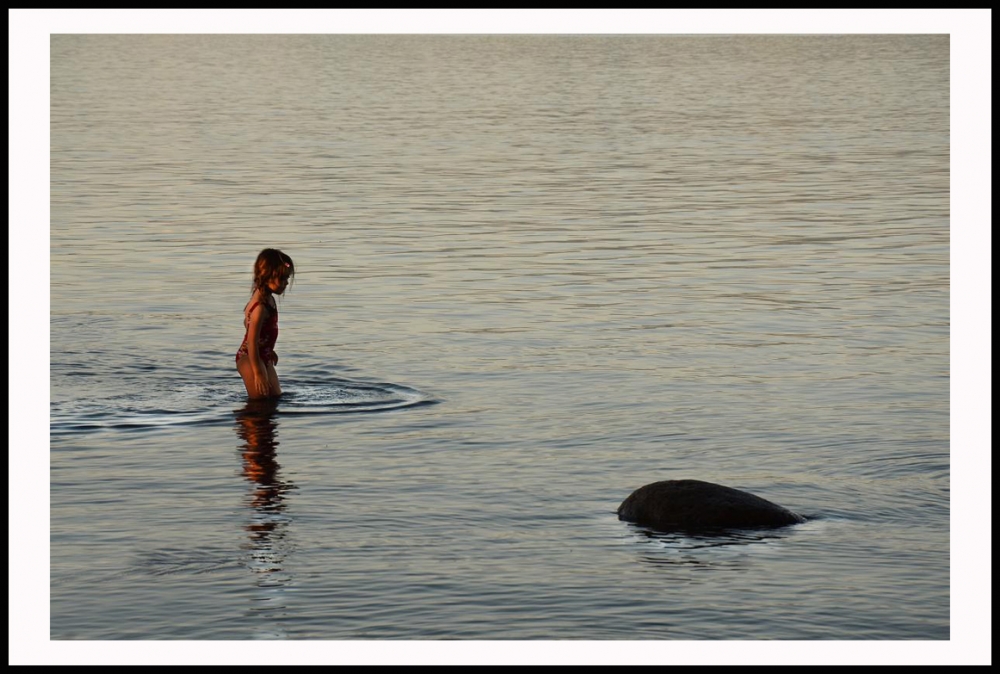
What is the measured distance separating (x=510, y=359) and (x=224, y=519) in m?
6.04

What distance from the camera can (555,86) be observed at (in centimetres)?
5925

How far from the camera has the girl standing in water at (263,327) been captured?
15719 millimetres

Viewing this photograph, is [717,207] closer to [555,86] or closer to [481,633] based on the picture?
[481,633]

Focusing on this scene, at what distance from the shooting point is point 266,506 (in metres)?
12.9

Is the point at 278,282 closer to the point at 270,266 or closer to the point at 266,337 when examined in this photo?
the point at 270,266

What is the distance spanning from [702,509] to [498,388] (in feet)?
16.1

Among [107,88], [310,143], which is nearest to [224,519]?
[310,143]

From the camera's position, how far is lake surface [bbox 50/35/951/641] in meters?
11.1

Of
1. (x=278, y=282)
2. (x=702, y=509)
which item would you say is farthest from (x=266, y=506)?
(x=278, y=282)

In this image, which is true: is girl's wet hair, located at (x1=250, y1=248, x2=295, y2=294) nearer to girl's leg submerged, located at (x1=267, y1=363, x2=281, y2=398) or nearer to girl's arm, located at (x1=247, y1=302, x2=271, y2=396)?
girl's arm, located at (x1=247, y1=302, x2=271, y2=396)

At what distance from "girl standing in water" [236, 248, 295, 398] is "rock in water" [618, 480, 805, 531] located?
14.9ft

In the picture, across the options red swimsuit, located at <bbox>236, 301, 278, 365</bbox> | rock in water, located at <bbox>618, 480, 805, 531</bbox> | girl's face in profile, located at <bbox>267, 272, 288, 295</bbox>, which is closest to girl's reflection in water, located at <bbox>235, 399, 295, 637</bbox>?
red swimsuit, located at <bbox>236, 301, 278, 365</bbox>

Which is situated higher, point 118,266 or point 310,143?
point 310,143

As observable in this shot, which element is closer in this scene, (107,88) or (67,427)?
(67,427)
